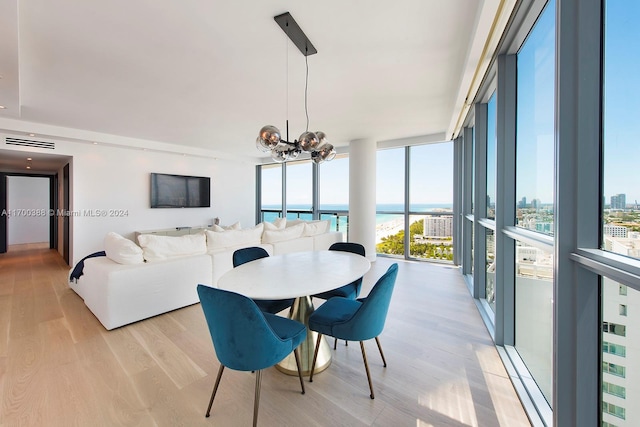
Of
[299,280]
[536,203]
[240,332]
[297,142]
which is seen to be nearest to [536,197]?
[536,203]

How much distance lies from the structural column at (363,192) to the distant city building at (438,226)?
1129mm

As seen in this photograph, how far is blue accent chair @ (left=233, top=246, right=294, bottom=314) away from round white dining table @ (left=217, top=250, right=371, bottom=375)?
141 millimetres

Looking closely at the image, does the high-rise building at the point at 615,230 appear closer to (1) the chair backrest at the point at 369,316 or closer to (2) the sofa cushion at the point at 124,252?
(1) the chair backrest at the point at 369,316

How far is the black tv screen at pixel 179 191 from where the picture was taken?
6.14 metres

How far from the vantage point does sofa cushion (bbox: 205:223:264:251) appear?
3461 mm

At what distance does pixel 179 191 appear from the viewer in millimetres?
6559

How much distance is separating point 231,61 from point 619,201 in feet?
9.58

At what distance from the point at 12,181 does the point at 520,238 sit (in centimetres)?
1202

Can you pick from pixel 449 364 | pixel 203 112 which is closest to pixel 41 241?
pixel 203 112

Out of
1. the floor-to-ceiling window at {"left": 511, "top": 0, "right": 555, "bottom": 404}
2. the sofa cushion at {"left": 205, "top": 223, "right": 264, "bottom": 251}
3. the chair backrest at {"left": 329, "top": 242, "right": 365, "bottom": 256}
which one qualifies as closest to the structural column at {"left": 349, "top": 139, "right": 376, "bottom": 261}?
the sofa cushion at {"left": 205, "top": 223, "right": 264, "bottom": 251}

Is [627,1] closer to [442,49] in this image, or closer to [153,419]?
[442,49]

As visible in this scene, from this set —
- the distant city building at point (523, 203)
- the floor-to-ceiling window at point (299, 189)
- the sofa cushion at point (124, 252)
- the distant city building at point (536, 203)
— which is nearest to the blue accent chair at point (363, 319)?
the distant city building at point (536, 203)

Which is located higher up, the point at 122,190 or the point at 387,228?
the point at 122,190

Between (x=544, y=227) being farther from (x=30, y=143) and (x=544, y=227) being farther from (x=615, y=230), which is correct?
(x=30, y=143)
